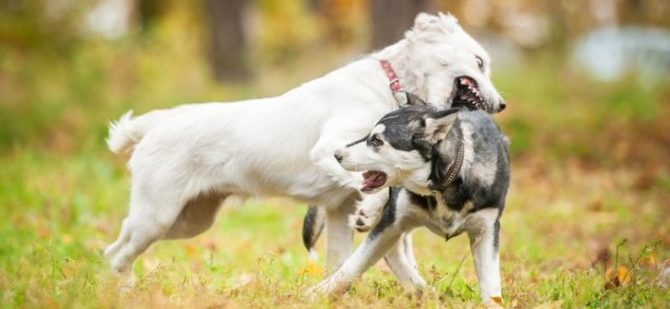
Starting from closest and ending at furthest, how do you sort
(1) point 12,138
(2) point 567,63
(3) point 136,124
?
(3) point 136,124 → (1) point 12,138 → (2) point 567,63

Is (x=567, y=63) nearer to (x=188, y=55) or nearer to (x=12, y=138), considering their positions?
(x=188, y=55)

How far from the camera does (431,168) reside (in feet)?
17.8

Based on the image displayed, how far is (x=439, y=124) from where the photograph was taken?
5297 mm

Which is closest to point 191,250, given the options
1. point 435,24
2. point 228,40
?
point 435,24

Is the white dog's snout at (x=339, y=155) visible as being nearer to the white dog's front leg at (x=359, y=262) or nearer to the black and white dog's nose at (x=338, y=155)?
the black and white dog's nose at (x=338, y=155)

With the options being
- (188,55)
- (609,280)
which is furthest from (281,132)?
(188,55)

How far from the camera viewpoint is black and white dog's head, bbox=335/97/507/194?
5402 millimetres

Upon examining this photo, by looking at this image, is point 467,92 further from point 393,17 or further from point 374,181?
point 393,17

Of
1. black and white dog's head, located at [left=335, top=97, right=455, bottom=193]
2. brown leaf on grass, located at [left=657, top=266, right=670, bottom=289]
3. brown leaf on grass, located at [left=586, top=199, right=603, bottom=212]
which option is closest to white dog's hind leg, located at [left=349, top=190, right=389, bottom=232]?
black and white dog's head, located at [left=335, top=97, right=455, bottom=193]

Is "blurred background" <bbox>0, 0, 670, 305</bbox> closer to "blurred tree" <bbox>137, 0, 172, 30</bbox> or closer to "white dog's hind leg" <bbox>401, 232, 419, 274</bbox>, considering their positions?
"white dog's hind leg" <bbox>401, 232, 419, 274</bbox>

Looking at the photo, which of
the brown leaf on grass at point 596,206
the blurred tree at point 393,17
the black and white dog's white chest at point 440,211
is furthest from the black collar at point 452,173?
the blurred tree at point 393,17

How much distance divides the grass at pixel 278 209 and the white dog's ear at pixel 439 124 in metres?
0.95

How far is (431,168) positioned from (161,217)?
2192 mm

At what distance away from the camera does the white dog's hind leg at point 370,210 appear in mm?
5840
